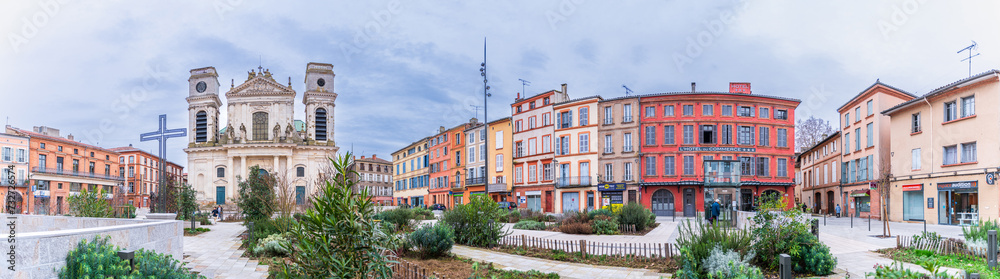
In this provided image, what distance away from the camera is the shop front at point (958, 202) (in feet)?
83.3

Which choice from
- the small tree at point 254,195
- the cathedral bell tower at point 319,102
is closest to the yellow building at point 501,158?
the cathedral bell tower at point 319,102

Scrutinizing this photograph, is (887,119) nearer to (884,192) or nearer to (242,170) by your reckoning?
(884,192)

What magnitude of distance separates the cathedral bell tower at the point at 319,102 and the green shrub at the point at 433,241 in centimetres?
5300

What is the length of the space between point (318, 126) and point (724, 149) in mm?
42775

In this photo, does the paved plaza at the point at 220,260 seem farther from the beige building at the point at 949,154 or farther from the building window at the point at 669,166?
the building window at the point at 669,166

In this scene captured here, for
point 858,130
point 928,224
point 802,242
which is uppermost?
point 858,130

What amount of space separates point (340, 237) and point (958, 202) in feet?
103

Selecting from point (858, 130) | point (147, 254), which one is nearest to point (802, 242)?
point (147, 254)

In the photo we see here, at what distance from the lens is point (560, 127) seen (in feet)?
148

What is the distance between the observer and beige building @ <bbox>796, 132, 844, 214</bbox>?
4250cm

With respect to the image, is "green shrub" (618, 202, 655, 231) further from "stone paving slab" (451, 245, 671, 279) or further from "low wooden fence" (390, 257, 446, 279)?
"low wooden fence" (390, 257, 446, 279)

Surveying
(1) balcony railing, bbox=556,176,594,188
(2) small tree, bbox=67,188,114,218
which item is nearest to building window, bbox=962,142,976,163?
(1) balcony railing, bbox=556,176,594,188

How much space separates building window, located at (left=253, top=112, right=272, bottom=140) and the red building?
41.5 meters

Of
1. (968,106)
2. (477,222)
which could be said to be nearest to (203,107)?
(477,222)
